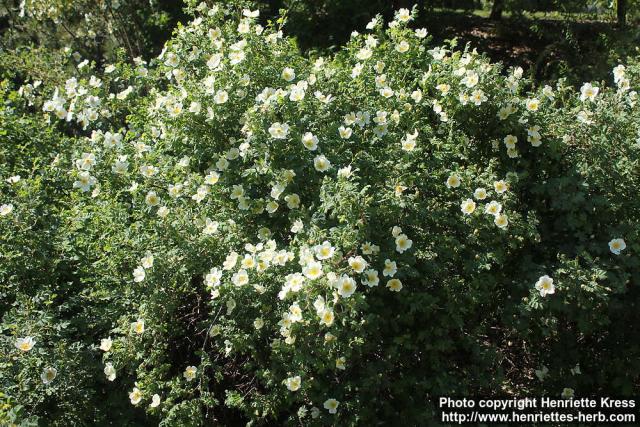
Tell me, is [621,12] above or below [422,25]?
below

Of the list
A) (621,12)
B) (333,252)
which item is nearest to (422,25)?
(621,12)

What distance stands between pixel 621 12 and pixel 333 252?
205 inches

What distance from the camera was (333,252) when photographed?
221 cm

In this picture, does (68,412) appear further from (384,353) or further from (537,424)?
(537,424)

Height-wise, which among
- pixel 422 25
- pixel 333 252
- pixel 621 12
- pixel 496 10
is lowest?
pixel 333 252

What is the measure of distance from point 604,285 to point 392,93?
1.21 m

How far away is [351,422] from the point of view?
2.44m

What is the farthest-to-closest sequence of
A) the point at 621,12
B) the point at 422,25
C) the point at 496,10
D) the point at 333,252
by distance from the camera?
the point at 496,10 < the point at 422,25 < the point at 621,12 < the point at 333,252

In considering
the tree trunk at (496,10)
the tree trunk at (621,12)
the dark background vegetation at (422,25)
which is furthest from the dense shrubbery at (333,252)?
the tree trunk at (496,10)

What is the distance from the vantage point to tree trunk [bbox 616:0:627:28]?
19.7ft

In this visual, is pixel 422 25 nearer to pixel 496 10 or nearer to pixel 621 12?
pixel 496 10


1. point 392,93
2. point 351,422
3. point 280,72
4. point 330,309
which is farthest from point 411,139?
point 351,422

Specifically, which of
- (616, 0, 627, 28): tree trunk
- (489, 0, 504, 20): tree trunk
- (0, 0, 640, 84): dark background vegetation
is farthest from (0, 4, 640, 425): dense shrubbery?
(489, 0, 504, 20): tree trunk

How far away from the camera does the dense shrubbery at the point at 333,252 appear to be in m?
2.39
